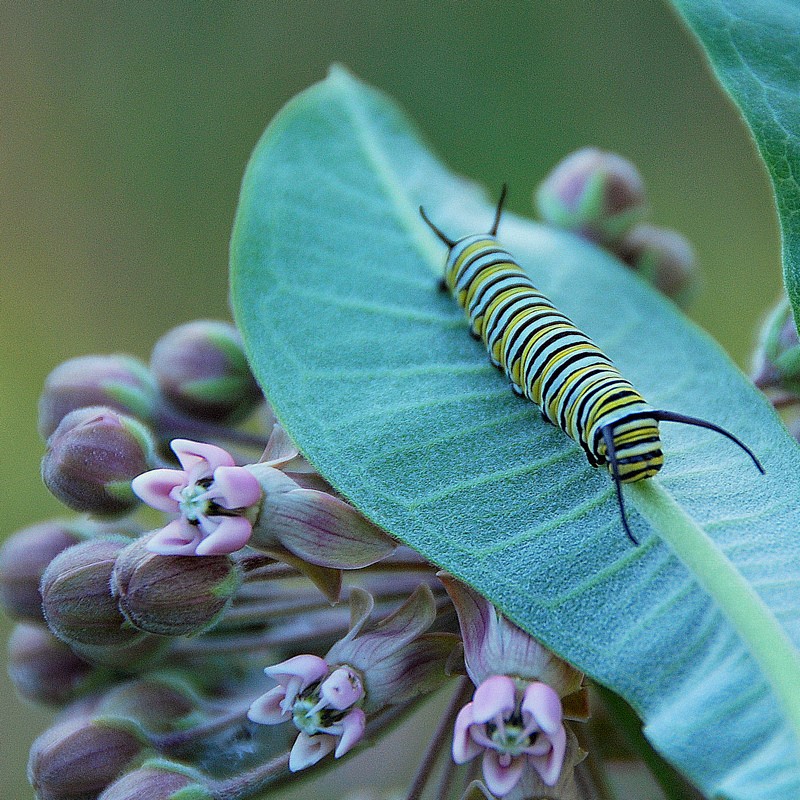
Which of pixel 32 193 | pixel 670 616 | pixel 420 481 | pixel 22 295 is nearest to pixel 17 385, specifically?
pixel 22 295

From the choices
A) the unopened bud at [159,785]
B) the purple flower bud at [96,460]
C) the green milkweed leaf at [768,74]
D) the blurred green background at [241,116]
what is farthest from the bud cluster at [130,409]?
the blurred green background at [241,116]

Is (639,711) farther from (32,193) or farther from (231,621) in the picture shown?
(32,193)

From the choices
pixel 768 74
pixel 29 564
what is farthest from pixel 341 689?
pixel 768 74

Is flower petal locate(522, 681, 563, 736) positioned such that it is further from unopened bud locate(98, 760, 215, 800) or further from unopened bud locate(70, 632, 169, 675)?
unopened bud locate(70, 632, 169, 675)

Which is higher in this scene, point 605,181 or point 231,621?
point 605,181

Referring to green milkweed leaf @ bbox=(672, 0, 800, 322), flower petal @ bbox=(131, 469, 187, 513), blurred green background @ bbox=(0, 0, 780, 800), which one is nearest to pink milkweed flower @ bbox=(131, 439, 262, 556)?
flower petal @ bbox=(131, 469, 187, 513)
